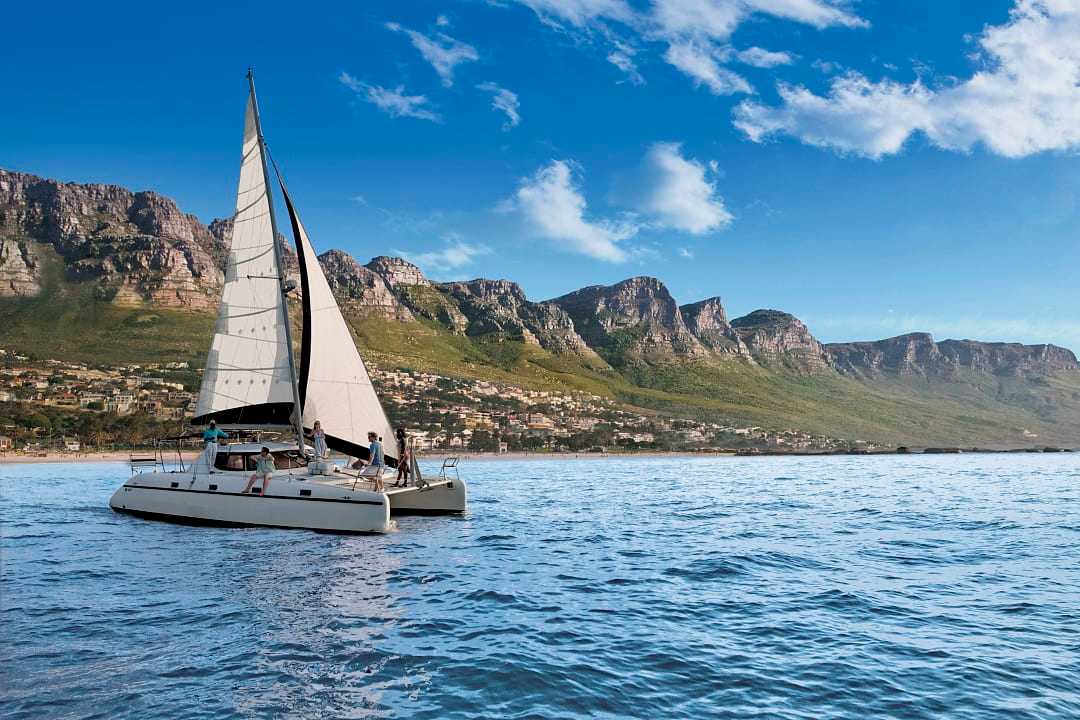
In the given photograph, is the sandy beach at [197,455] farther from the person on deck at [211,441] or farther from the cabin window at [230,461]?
the person on deck at [211,441]

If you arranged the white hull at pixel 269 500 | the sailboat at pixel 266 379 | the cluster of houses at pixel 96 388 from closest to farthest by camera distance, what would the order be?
the white hull at pixel 269 500 → the sailboat at pixel 266 379 → the cluster of houses at pixel 96 388

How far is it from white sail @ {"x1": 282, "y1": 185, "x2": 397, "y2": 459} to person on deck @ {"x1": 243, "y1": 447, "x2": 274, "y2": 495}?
6.00 ft

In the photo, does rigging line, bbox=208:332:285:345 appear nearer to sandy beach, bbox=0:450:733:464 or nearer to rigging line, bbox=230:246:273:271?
rigging line, bbox=230:246:273:271

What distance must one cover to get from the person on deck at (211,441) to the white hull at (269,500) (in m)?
0.52

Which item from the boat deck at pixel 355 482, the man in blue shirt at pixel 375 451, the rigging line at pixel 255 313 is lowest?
the boat deck at pixel 355 482

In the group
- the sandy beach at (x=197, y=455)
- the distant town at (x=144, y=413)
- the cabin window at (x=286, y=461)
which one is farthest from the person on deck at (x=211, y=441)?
the distant town at (x=144, y=413)

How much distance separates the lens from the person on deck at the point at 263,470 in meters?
25.1

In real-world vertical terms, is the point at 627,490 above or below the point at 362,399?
below

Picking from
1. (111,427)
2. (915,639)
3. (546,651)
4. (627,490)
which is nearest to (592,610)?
(546,651)

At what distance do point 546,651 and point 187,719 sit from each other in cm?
514

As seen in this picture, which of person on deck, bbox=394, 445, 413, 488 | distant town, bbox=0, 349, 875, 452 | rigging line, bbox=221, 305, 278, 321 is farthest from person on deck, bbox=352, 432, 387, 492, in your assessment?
distant town, bbox=0, 349, 875, 452

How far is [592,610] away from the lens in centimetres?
1427

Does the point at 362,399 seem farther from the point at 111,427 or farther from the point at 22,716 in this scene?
the point at 111,427

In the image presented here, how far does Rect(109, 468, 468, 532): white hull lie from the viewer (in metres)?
23.9
